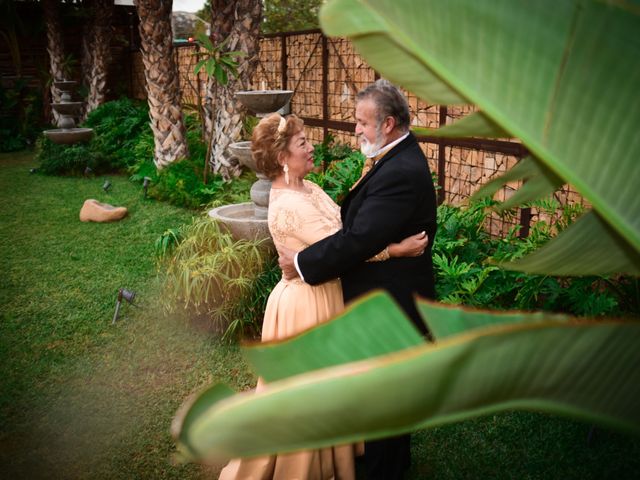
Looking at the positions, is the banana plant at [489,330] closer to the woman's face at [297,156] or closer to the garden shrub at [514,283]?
the woman's face at [297,156]

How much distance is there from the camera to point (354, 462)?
3451 millimetres

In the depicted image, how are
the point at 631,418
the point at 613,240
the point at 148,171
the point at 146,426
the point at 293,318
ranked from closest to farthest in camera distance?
the point at 631,418
the point at 613,240
the point at 293,318
the point at 146,426
the point at 148,171

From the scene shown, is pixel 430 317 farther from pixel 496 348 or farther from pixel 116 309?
pixel 116 309

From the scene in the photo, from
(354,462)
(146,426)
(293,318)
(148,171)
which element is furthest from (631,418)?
(148,171)

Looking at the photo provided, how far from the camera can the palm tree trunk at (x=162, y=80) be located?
10.9 meters

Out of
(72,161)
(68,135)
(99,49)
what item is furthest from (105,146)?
(99,49)

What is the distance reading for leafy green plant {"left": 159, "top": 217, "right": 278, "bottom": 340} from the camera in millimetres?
5188

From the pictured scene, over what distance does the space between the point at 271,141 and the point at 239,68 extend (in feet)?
22.3

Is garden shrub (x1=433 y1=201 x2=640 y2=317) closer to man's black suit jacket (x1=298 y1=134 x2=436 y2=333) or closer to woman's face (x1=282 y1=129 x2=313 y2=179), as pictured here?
man's black suit jacket (x1=298 y1=134 x2=436 y2=333)

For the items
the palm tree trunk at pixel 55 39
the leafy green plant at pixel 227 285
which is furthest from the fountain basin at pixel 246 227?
the palm tree trunk at pixel 55 39

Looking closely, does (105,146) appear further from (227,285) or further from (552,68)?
(552,68)

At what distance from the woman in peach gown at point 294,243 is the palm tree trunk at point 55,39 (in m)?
15.2

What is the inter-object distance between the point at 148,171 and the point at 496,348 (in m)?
12.3

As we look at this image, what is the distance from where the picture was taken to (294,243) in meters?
3.12
